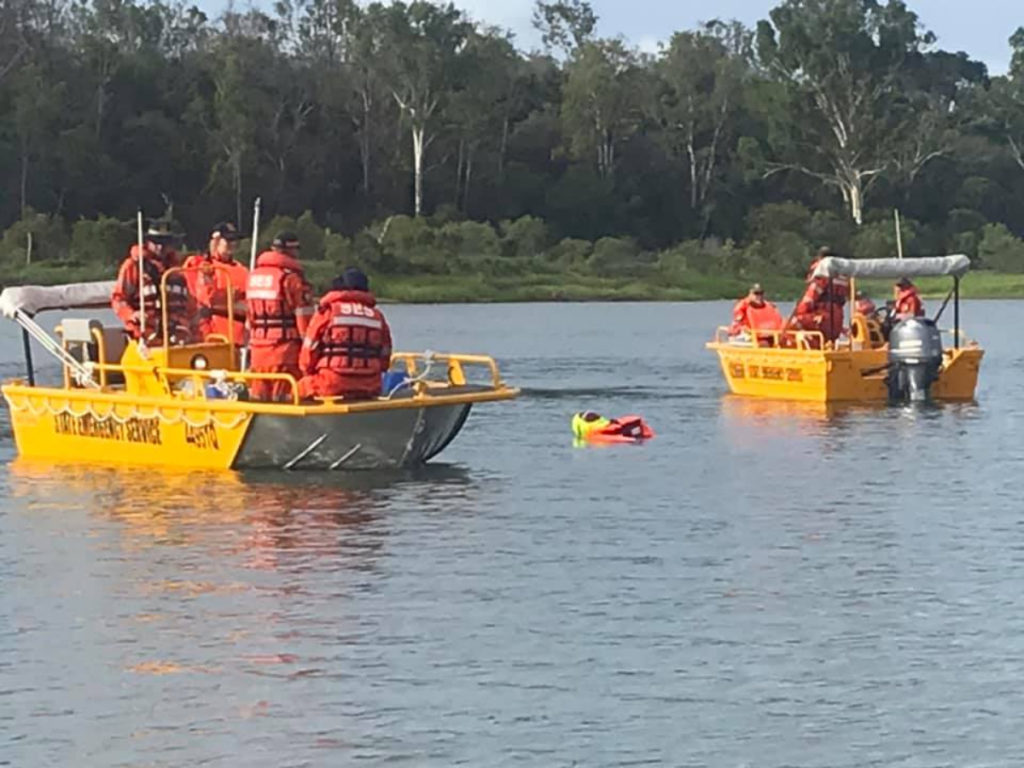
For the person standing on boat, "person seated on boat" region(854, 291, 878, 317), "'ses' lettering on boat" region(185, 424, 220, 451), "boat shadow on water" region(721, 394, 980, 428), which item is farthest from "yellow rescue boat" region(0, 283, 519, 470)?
"person seated on boat" region(854, 291, 878, 317)

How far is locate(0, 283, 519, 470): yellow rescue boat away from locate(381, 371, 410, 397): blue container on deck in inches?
1.5

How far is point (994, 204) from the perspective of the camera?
97.6 m

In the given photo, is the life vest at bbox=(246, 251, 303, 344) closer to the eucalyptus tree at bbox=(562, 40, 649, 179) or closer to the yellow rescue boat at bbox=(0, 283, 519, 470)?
the yellow rescue boat at bbox=(0, 283, 519, 470)

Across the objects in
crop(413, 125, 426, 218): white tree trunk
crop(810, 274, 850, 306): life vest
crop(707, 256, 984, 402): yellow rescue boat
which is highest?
crop(413, 125, 426, 218): white tree trunk

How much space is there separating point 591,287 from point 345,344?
59593mm

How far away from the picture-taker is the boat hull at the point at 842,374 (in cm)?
2961

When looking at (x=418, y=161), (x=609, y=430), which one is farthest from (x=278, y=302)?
(x=418, y=161)

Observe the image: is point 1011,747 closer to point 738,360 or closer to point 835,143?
point 738,360

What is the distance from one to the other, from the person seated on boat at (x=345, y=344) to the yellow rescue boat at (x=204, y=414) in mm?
162

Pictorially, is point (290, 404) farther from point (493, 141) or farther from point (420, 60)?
point (493, 141)

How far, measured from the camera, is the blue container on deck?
20.5 metres

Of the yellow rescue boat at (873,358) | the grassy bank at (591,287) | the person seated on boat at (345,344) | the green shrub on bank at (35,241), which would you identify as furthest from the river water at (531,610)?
the grassy bank at (591,287)

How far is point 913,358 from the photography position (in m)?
28.7

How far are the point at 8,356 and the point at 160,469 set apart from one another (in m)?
24.3
